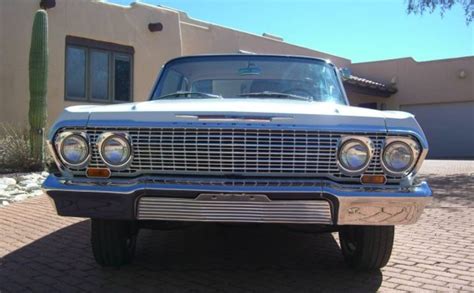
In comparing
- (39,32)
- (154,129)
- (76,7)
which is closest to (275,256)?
(154,129)

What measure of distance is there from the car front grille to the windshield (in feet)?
4.16

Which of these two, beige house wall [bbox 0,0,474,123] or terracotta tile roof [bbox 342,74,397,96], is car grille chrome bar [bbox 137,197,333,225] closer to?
beige house wall [bbox 0,0,474,123]

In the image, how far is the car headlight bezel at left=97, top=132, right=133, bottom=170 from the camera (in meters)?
3.01

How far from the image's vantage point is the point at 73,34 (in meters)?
11.8

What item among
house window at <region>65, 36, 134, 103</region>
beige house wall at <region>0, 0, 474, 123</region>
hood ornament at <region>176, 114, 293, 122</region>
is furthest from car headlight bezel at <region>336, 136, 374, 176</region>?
house window at <region>65, 36, 134, 103</region>

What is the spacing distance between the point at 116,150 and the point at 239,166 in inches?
28.6

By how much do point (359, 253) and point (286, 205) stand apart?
1.03m

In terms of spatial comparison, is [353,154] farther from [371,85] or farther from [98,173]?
[371,85]

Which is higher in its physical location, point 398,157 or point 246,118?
point 246,118

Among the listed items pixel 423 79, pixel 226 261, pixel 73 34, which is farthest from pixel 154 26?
pixel 423 79

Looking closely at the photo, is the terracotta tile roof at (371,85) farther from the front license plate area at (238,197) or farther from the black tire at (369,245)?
the front license plate area at (238,197)

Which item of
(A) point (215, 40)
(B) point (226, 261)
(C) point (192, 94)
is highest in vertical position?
(A) point (215, 40)

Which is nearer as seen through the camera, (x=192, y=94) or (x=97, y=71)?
(x=192, y=94)

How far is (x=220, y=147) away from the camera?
296 cm
